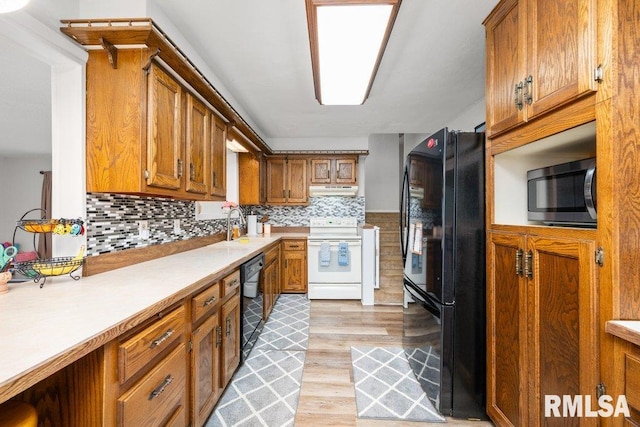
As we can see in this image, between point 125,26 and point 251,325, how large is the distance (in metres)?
2.10

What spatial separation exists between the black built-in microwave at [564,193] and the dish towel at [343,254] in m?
2.48

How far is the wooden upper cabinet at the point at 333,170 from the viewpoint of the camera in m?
4.31

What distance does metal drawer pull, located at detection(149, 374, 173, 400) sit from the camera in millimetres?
1011

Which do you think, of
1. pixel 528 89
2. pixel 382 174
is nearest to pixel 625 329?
pixel 528 89

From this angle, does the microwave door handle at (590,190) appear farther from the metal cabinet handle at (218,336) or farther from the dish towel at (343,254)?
the dish towel at (343,254)

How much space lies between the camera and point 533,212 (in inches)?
54.9

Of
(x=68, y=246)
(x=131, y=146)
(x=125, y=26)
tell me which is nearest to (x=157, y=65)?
(x=125, y=26)

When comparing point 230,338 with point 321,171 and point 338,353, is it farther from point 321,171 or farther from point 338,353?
point 321,171

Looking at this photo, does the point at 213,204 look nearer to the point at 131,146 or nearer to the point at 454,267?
the point at 131,146

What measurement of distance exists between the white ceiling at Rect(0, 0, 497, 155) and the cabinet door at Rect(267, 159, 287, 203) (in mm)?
1028

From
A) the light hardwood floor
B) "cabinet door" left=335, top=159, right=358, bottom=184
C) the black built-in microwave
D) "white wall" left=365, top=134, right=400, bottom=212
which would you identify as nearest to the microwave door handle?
the black built-in microwave

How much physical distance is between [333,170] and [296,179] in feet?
1.99

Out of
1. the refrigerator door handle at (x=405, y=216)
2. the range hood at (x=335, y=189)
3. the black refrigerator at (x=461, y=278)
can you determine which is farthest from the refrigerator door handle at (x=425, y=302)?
the range hood at (x=335, y=189)

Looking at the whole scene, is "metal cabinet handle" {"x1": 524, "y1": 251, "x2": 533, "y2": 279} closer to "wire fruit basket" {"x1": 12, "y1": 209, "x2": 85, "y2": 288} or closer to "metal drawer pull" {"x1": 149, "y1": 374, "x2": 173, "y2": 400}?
"metal drawer pull" {"x1": 149, "y1": 374, "x2": 173, "y2": 400}
